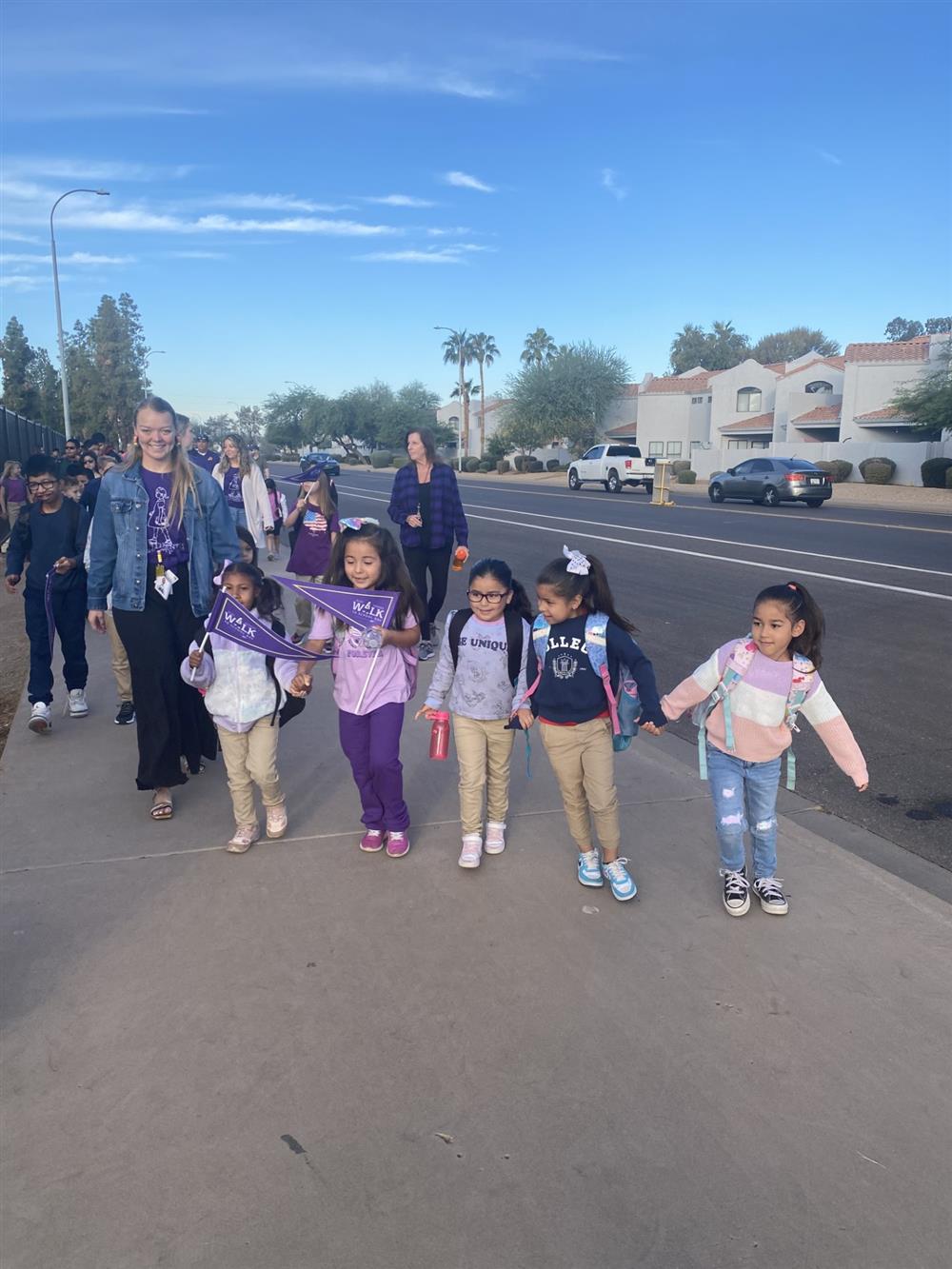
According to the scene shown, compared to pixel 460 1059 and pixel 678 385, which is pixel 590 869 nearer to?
pixel 460 1059

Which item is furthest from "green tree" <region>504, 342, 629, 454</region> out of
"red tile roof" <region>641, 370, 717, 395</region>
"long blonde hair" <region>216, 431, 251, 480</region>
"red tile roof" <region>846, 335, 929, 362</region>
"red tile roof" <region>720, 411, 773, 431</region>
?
"long blonde hair" <region>216, 431, 251, 480</region>

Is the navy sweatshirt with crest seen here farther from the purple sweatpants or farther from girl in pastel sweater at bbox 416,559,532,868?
the purple sweatpants

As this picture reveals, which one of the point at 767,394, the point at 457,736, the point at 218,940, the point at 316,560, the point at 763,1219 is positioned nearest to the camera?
the point at 763,1219

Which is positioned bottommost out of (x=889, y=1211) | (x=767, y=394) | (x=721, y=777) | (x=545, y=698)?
(x=889, y=1211)

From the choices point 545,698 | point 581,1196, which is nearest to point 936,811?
point 545,698

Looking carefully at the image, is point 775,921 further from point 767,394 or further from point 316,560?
point 767,394

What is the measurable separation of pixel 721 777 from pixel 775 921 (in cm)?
57

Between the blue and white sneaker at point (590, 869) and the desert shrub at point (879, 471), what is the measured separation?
3792 centimetres

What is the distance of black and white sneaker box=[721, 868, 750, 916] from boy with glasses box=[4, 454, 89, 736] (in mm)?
4357

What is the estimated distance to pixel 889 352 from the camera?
45.5 m

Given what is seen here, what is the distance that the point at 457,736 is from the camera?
4.26 metres

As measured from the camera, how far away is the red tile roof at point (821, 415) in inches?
1941

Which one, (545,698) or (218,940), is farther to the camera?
(545,698)

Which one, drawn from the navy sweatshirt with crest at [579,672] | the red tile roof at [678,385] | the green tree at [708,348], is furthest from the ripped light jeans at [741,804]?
the green tree at [708,348]
